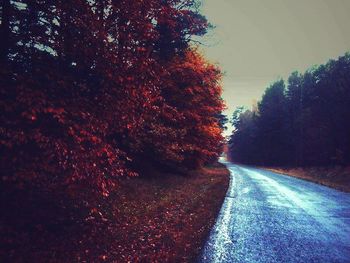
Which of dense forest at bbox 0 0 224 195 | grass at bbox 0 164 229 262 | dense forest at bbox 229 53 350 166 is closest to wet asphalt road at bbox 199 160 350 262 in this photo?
grass at bbox 0 164 229 262

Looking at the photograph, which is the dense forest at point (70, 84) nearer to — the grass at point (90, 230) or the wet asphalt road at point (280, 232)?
the grass at point (90, 230)

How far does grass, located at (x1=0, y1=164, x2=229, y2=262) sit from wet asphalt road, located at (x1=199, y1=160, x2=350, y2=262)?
0.56 m

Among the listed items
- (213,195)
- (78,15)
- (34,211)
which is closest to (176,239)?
(34,211)

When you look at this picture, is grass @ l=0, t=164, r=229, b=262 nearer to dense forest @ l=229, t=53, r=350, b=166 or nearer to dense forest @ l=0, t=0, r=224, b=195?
dense forest @ l=0, t=0, r=224, b=195

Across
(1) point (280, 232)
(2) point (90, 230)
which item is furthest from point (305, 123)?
(2) point (90, 230)

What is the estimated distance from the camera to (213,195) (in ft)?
55.5

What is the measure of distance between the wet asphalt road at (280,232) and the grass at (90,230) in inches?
22.0

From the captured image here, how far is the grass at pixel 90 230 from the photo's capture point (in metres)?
6.50

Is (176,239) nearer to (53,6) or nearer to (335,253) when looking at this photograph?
(335,253)

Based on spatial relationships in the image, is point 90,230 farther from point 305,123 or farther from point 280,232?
point 305,123

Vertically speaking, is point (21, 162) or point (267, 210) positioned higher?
point (21, 162)

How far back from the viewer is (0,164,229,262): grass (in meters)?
6.50

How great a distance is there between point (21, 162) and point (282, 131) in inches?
2667

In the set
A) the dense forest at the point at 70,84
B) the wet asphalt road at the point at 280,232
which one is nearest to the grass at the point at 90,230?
the wet asphalt road at the point at 280,232
